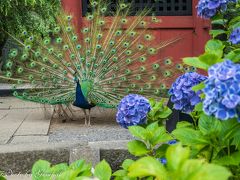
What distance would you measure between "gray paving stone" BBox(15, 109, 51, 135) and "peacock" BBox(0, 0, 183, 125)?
265mm

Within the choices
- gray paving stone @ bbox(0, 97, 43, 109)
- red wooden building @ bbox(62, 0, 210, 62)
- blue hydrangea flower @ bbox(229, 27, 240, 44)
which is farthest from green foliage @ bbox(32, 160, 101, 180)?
red wooden building @ bbox(62, 0, 210, 62)

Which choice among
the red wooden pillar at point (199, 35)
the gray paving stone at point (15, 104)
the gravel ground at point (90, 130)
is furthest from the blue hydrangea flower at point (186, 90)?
the red wooden pillar at point (199, 35)

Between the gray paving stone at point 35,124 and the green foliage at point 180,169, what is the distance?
442 cm

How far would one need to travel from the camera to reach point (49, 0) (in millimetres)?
9992

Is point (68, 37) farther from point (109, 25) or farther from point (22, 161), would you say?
point (22, 161)

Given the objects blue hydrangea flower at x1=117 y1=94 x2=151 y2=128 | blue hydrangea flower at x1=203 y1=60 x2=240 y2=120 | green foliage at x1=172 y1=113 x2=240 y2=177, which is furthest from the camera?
blue hydrangea flower at x1=117 y1=94 x2=151 y2=128

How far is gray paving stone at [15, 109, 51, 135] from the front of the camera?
5609 millimetres

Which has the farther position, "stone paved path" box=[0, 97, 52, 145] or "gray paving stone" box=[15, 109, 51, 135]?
"gray paving stone" box=[15, 109, 51, 135]

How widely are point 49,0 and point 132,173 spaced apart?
9.09m

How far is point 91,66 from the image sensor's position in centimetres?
668

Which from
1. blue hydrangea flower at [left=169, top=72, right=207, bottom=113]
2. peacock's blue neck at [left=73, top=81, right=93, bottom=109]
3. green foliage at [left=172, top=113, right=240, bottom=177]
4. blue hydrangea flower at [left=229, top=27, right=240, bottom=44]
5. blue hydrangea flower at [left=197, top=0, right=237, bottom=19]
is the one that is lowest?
peacock's blue neck at [left=73, top=81, right=93, bottom=109]

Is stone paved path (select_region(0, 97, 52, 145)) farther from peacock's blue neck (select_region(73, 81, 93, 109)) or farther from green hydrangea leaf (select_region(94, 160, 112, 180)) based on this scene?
green hydrangea leaf (select_region(94, 160, 112, 180))

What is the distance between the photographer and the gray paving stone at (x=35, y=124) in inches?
221

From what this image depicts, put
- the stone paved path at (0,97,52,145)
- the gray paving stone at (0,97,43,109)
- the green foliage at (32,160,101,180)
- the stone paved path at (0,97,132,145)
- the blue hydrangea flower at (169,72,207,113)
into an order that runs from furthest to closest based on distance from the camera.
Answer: the gray paving stone at (0,97,43,109) → the stone paved path at (0,97,132,145) → the stone paved path at (0,97,52,145) → the blue hydrangea flower at (169,72,207,113) → the green foliage at (32,160,101,180)
